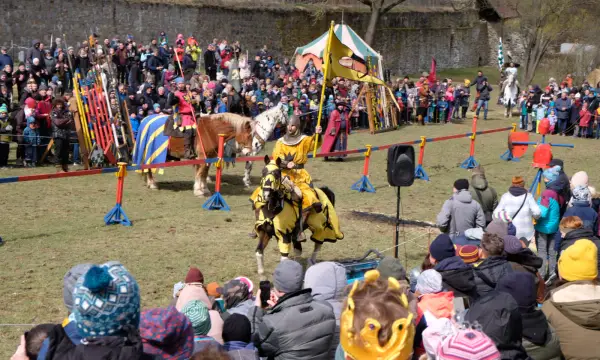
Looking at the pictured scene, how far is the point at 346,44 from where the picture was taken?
2934 centimetres

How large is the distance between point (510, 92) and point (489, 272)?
25835 mm

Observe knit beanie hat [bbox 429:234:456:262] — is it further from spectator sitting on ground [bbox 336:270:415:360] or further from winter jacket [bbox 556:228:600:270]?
spectator sitting on ground [bbox 336:270:415:360]

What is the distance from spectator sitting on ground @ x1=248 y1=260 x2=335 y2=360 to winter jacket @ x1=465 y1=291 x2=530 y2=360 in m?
1.04

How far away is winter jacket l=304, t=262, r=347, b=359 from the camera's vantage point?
5.96 m

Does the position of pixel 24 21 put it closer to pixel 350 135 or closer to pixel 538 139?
pixel 350 135

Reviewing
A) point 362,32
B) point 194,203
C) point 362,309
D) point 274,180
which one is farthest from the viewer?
point 362,32

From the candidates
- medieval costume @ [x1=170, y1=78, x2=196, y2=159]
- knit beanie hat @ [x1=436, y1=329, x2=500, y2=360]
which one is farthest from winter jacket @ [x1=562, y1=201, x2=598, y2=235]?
medieval costume @ [x1=170, y1=78, x2=196, y2=159]

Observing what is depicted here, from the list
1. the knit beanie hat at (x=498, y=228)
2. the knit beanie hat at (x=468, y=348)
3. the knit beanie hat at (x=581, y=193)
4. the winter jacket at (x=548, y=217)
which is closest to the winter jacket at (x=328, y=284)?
the knit beanie hat at (x=468, y=348)

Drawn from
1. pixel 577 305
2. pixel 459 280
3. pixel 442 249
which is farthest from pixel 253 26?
pixel 577 305

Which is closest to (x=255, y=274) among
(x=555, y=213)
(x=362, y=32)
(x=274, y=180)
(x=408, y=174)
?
(x=274, y=180)

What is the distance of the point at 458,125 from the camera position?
29.2 meters

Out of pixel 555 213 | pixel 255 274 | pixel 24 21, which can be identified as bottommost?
pixel 255 274

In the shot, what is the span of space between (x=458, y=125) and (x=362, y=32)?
1658 centimetres

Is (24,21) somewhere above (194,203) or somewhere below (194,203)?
above
